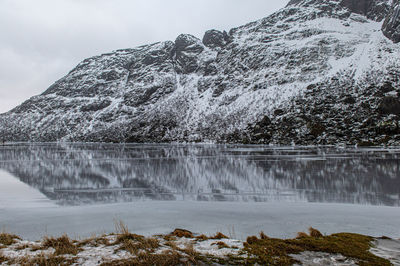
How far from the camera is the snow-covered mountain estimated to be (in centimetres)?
7031

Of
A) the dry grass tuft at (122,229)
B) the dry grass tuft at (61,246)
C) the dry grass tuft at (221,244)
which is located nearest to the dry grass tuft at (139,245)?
the dry grass tuft at (122,229)

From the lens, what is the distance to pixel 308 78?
94375mm

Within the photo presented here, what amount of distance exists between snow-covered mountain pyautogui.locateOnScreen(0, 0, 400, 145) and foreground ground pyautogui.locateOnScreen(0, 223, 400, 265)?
58010 millimetres

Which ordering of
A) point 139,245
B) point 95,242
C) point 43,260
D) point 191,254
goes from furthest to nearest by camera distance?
point 95,242, point 139,245, point 191,254, point 43,260

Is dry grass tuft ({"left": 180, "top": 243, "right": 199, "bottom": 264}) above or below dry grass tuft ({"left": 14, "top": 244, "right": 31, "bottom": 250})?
above

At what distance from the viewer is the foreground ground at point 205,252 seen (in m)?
5.33

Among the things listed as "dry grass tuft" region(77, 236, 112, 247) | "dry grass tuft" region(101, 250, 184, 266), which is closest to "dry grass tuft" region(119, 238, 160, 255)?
"dry grass tuft" region(101, 250, 184, 266)

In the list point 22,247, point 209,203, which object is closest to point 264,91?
point 209,203

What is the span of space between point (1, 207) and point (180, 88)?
143 meters

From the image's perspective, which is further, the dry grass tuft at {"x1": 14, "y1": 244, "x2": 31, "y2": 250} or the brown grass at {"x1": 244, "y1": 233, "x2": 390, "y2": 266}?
the dry grass tuft at {"x1": 14, "y1": 244, "x2": 31, "y2": 250}

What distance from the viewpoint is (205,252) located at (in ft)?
19.2

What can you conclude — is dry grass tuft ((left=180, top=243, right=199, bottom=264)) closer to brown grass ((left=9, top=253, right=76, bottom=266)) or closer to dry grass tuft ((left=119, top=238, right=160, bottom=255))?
dry grass tuft ((left=119, top=238, right=160, bottom=255))

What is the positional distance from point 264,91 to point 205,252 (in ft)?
335

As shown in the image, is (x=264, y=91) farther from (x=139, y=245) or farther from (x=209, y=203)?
(x=139, y=245)
